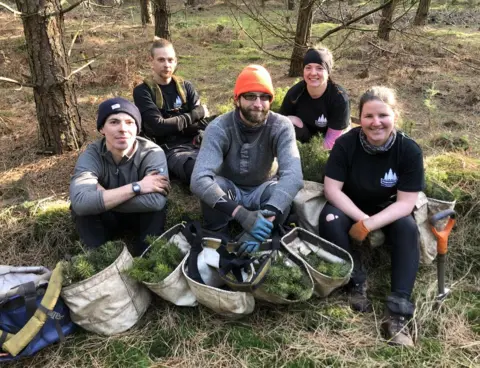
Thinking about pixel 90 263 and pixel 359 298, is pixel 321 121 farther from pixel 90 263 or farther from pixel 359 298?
pixel 90 263

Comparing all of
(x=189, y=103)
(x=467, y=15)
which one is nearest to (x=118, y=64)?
(x=189, y=103)

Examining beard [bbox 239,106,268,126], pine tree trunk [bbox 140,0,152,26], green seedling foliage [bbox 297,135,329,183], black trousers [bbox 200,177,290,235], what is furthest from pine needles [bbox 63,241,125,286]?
pine tree trunk [bbox 140,0,152,26]

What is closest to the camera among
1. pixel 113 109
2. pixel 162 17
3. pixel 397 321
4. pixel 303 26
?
pixel 397 321

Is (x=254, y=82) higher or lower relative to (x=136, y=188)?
higher

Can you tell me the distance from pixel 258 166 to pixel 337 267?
1105 mm

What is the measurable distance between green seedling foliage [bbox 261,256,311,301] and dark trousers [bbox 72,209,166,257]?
3.72 feet

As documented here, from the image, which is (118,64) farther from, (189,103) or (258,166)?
(258,166)

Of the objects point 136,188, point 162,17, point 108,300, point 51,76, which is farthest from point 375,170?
point 162,17

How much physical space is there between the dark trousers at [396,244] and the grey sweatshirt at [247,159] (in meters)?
0.40

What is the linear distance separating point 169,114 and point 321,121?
5.53ft

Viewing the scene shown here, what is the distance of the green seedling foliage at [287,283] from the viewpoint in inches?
105

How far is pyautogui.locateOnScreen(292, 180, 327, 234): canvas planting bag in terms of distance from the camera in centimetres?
341

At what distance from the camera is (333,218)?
321 cm

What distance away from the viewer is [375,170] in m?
3.19
